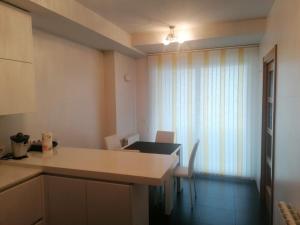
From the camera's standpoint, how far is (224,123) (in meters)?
4.02

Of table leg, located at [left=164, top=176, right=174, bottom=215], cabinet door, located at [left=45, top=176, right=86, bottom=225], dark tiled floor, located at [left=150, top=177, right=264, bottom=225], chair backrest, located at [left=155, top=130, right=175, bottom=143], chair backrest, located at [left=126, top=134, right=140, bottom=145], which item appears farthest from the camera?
chair backrest, located at [left=126, top=134, right=140, bottom=145]

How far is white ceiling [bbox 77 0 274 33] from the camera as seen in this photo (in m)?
2.48

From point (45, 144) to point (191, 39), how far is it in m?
2.52

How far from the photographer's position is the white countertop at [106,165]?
1.59m

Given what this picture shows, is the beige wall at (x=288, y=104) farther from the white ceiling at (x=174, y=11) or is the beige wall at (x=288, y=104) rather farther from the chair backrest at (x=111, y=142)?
the chair backrest at (x=111, y=142)

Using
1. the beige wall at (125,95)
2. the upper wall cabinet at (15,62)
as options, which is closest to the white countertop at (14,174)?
the upper wall cabinet at (15,62)

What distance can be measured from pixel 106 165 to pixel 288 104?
4.99 feet

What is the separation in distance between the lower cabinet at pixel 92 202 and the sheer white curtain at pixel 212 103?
255 cm

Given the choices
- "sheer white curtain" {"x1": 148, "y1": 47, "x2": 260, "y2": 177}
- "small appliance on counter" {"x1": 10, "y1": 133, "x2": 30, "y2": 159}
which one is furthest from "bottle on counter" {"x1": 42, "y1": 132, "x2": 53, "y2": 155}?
"sheer white curtain" {"x1": 148, "y1": 47, "x2": 260, "y2": 177}

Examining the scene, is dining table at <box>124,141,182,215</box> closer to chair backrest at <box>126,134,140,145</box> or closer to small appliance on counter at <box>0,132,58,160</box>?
chair backrest at <box>126,134,140,145</box>

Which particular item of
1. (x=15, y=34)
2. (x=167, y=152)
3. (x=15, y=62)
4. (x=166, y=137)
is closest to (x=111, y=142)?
(x=167, y=152)

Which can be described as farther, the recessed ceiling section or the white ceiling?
the recessed ceiling section

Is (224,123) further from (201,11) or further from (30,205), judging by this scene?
(30,205)

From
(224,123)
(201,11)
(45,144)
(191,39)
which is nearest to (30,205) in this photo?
(45,144)
